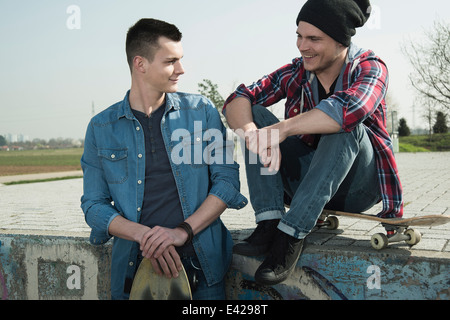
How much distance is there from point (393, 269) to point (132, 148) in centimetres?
179

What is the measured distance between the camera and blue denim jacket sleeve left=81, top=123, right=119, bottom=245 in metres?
2.83

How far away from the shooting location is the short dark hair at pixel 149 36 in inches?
115

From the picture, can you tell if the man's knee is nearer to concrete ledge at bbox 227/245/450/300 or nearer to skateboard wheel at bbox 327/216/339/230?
concrete ledge at bbox 227/245/450/300

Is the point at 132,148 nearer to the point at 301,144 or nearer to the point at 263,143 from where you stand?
the point at 263,143

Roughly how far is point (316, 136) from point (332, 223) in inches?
35.0

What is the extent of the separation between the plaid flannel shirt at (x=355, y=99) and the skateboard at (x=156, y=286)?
1.30m

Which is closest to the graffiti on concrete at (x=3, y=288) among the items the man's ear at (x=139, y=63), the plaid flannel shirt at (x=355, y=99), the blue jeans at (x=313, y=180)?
the man's ear at (x=139, y=63)

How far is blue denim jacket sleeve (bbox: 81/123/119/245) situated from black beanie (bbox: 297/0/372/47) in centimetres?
164

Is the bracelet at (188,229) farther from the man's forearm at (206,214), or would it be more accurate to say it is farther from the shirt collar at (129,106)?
the shirt collar at (129,106)

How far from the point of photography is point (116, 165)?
115 inches

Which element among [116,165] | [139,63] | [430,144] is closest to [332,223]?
[116,165]

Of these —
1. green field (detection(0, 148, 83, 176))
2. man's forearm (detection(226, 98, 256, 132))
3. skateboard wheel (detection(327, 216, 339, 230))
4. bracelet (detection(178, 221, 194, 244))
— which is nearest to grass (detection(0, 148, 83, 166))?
green field (detection(0, 148, 83, 176))

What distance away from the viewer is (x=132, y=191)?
288 centimetres

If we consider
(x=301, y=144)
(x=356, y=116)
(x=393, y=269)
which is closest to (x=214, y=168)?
(x=301, y=144)
